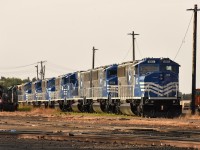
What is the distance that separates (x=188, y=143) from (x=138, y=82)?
2381 cm

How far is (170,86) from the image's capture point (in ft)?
123

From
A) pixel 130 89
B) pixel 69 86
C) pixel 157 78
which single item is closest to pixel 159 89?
pixel 157 78

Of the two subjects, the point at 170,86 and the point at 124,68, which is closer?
the point at 170,86

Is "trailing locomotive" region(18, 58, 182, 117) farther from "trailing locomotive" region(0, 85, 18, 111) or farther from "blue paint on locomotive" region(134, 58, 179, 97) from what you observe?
"trailing locomotive" region(0, 85, 18, 111)

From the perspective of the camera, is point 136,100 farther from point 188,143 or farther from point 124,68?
point 188,143

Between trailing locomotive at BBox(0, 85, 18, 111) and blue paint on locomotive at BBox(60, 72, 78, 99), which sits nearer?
blue paint on locomotive at BBox(60, 72, 78, 99)

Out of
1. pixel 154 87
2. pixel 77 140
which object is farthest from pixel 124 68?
pixel 77 140

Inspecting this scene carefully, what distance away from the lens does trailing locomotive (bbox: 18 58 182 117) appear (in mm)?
37406

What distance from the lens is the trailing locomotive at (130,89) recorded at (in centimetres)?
3741

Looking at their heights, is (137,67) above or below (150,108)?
above

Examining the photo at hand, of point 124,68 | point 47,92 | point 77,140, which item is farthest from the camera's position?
point 47,92

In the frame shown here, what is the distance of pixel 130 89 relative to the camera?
39500mm

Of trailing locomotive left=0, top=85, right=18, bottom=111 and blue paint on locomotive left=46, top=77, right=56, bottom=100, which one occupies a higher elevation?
blue paint on locomotive left=46, top=77, right=56, bottom=100

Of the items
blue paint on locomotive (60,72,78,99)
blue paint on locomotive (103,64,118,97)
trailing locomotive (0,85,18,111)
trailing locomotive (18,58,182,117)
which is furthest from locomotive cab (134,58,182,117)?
trailing locomotive (0,85,18,111)
